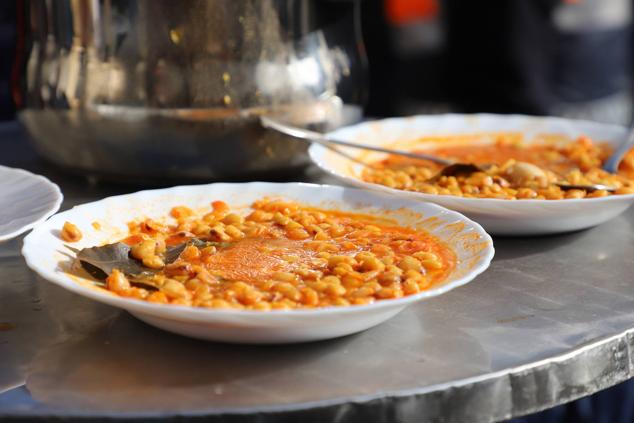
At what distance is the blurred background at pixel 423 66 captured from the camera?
1.39 meters

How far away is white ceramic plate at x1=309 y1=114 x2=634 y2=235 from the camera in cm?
118

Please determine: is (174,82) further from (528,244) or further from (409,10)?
(409,10)

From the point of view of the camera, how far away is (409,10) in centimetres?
379

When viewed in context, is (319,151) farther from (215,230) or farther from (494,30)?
(494,30)

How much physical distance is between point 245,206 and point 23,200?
284 millimetres

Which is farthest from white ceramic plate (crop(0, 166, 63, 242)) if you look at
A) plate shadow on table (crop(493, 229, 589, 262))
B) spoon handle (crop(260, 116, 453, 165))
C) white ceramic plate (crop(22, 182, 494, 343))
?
plate shadow on table (crop(493, 229, 589, 262))

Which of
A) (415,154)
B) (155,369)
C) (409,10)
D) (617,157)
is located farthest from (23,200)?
(409,10)

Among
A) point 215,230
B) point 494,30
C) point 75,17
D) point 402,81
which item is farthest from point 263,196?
point 402,81

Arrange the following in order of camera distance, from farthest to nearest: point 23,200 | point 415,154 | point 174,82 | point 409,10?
point 409,10 → point 415,154 → point 174,82 → point 23,200

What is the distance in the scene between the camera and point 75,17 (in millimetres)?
1393

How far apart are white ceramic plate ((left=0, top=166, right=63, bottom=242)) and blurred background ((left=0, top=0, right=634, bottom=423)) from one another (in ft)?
0.73

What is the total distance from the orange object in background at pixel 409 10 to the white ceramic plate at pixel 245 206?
2.68 meters

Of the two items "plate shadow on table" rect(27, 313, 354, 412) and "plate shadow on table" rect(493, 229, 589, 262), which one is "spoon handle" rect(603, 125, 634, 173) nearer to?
"plate shadow on table" rect(493, 229, 589, 262)

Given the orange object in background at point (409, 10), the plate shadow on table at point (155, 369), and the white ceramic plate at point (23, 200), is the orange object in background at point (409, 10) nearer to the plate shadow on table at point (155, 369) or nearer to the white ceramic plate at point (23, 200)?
the white ceramic plate at point (23, 200)
